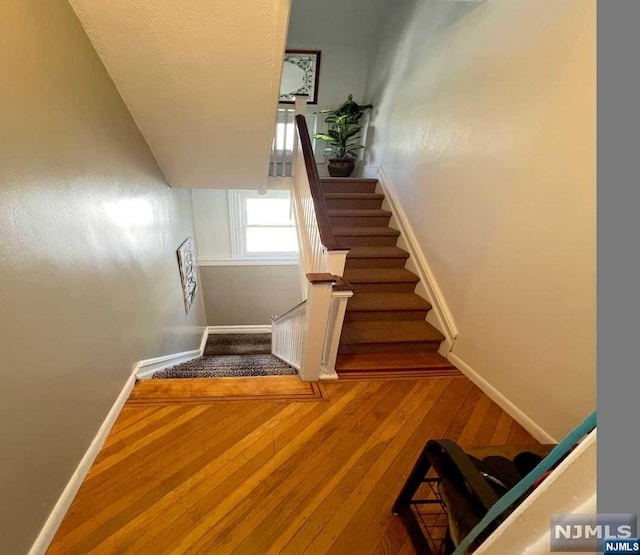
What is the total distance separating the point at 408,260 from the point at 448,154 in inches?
40.7

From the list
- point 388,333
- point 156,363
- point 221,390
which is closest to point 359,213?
point 388,333

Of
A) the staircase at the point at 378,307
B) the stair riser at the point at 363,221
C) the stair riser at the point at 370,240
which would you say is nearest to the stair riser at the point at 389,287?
the staircase at the point at 378,307

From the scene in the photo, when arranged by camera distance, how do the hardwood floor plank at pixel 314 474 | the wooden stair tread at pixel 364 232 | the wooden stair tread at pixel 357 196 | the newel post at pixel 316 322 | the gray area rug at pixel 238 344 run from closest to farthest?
the hardwood floor plank at pixel 314 474
the newel post at pixel 316 322
the wooden stair tread at pixel 364 232
the wooden stair tread at pixel 357 196
the gray area rug at pixel 238 344

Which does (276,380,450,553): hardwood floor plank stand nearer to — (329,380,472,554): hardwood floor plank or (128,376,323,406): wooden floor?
(329,380,472,554): hardwood floor plank

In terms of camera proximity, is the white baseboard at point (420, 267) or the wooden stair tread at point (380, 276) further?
the wooden stair tread at point (380, 276)

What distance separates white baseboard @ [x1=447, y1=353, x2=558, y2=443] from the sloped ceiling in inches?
89.4

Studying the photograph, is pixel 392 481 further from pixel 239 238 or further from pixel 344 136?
pixel 239 238

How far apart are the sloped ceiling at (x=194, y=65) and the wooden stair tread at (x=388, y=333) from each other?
68.2 inches

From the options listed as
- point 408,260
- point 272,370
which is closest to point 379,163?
point 408,260

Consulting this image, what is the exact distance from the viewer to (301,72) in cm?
420

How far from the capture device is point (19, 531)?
36.3 inches

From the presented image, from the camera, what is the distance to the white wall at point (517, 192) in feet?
4.32

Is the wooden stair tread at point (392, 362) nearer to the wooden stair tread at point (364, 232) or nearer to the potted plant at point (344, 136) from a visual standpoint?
the wooden stair tread at point (364, 232)

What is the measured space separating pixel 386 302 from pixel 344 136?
266 cm
